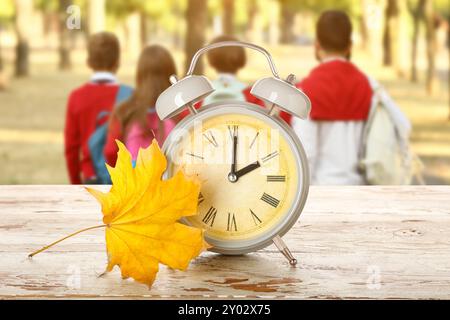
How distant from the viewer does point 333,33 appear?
419 cm

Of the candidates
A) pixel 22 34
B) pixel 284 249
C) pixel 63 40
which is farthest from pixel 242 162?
pixel 63 40

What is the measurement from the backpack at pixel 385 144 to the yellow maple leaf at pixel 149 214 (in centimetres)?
251

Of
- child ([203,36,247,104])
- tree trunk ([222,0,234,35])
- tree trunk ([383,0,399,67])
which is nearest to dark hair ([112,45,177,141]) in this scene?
child ([203,36,247,104])

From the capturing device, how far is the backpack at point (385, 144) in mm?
3801

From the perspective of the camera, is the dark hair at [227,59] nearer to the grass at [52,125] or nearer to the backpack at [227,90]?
the backpack at [227,90]

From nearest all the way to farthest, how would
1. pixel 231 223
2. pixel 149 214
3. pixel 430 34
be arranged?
pixel 149 214, pixel 231 223, pixel 430 34

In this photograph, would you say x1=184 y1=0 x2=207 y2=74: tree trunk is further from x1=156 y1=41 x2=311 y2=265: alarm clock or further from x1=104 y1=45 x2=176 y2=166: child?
x1=156 y1=41 x2=311 y2=265: alarm clock

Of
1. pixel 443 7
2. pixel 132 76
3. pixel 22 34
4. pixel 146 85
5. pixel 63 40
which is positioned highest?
pixel 146 85

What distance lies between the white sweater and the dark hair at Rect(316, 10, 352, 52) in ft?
1.21

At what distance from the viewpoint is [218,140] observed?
144cm

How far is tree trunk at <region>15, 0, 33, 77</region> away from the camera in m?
27.0

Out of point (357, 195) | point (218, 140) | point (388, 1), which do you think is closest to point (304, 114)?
point (218, 140)

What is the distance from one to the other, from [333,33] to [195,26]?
1062cm

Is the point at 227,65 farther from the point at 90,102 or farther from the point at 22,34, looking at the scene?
the point at 22,34
